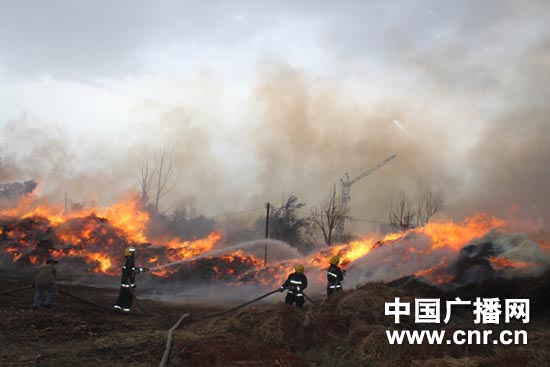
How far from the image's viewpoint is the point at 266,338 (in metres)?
9.59

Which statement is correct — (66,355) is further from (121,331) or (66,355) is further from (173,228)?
(173,228)

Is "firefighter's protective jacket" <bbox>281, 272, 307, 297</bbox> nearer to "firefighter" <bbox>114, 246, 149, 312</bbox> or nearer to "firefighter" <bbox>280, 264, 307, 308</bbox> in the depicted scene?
"firefighter" <bbox>280, 264, 307, 308</bbox>

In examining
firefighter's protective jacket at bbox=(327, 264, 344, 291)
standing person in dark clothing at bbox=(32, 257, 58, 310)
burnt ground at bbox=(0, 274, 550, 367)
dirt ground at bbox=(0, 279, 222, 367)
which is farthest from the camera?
firefighter's protective jacket at bbox=(327, 264, 344, 291)

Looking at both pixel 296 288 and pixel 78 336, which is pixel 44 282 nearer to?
pixel 78 336

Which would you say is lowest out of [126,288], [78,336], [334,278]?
[78,336]

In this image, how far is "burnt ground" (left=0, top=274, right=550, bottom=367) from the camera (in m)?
7.73

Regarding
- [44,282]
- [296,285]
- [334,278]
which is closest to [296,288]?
[296,285]

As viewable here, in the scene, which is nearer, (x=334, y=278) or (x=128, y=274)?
(x=334, y=278)

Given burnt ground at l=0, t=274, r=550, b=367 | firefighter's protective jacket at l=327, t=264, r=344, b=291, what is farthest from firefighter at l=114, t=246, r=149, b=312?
firefighter's protective jacket at l=327, t=264, r=344, b=291

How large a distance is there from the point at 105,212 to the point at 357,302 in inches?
1078

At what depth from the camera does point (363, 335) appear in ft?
29.6

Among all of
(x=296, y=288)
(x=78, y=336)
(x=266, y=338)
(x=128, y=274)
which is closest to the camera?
(x=266, y=338)

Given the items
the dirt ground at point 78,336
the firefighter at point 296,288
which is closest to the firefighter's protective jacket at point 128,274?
the dirt ground at point 78,336

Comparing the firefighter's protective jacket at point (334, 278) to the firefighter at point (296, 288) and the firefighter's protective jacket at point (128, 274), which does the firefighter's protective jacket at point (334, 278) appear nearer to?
the firefighter at point (296, 288)
